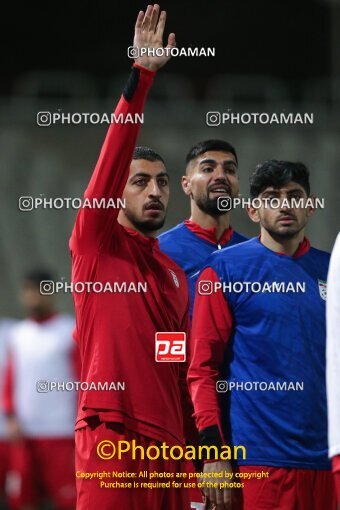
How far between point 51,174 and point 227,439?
0.88 m

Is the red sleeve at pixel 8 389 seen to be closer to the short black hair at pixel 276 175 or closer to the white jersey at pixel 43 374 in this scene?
the white jersey at pixel 43 374

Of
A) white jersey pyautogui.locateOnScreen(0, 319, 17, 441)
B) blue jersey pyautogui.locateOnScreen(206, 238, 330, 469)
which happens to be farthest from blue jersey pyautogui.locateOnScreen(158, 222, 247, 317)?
white jersey pyautogui.locateOnScreen(0, 319, 17, 441)

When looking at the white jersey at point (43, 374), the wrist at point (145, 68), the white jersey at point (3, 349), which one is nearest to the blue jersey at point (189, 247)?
the white jersey at point (43, 374)

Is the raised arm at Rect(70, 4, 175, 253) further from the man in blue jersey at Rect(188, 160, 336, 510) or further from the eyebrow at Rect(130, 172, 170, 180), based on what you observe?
the man in blue jersey at Rect(188, 160, 336, 510)

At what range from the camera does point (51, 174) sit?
126 inches

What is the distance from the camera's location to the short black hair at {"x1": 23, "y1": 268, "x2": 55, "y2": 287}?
314 cm

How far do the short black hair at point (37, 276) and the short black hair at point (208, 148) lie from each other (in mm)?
491

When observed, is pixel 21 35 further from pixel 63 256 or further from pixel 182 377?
pixel 182 377

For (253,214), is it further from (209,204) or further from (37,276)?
(37,276)

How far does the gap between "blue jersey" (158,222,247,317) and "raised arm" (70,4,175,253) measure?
22 centimetres

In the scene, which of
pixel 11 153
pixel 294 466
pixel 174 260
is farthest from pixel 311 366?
pixel 11 153

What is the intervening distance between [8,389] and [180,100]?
1.64 metres

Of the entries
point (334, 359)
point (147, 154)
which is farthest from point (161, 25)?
point (334, 359)

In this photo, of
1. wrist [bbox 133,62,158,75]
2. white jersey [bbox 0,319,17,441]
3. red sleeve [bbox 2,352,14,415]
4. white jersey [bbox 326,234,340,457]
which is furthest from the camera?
red sleeve [bbox 2,352,14,415]
